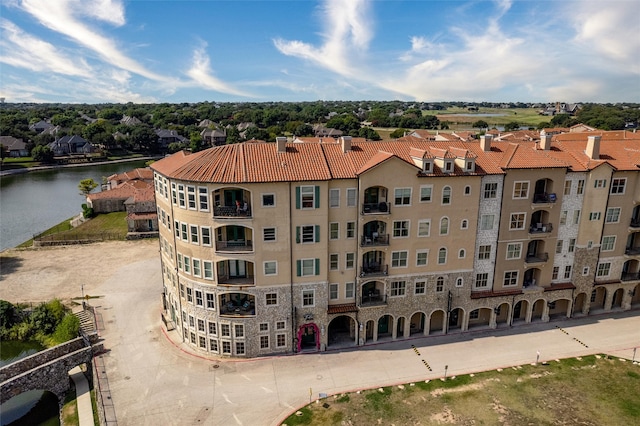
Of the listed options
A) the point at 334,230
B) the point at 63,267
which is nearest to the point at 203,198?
the point at 334,230

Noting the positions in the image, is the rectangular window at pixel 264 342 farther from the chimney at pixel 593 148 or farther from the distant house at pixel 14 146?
the distant house at pixel 14 146

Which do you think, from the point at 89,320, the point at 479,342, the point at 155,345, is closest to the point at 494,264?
the point at 479,342

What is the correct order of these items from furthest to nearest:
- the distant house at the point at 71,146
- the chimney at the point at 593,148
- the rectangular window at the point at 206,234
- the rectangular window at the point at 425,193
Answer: the distant house at the point at 71,146 → the chimney at the point at 593,148 → the rectangular window at the point at 425,193 → the rectangular window at the point at 206,234

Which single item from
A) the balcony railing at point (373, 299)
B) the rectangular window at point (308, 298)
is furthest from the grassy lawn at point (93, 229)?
the balcony railing at point (373, 299)

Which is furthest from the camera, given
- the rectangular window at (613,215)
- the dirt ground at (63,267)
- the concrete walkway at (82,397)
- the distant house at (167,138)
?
the distant house at (167,138)

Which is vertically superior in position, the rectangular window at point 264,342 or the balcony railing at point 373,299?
the balcony railing at point 373,299

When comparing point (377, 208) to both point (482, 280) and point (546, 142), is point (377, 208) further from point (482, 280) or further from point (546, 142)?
point (546, 142)
